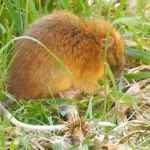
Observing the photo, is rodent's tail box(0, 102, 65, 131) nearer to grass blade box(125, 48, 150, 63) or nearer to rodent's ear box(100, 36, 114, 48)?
rodent's ear box(100, 36, 114, 48)

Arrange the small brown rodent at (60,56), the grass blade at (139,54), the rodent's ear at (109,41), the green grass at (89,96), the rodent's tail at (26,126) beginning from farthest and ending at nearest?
the grass blade at (139,54) → the rodent's ear at (109,41) → the small brown rodent at (60,56) → the green grass at (89,96) → the rodent's tail at (26,126)

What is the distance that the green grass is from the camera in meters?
3.85

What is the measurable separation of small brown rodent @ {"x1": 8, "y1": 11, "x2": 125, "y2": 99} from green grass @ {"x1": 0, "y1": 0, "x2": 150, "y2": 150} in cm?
9

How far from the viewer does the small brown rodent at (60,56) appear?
171 inches

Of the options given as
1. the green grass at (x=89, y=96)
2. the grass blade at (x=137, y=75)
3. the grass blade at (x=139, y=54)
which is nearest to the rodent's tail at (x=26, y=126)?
the green grass at (x=89, y=96)

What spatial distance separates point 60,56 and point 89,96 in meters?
0.40

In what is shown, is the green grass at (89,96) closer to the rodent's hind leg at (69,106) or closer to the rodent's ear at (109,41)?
the rodent's hind leg at (69,106)

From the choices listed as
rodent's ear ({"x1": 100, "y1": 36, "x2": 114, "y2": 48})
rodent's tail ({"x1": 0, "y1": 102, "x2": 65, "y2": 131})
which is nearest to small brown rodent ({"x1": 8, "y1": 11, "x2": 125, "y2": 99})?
rodent's ear ({"x1": 100, "y1": 36, "x2": 114, "y2": 48})

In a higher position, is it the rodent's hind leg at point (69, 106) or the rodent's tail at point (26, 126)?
the rodent's tail at point (26, 126)

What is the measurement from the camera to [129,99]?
14.0ft

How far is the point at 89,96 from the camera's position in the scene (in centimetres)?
460

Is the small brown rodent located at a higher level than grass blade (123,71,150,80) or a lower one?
higher

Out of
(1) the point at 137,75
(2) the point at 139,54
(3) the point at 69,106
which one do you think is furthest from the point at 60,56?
(2) the point at 139,54

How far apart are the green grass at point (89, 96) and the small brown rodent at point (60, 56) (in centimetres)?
9
